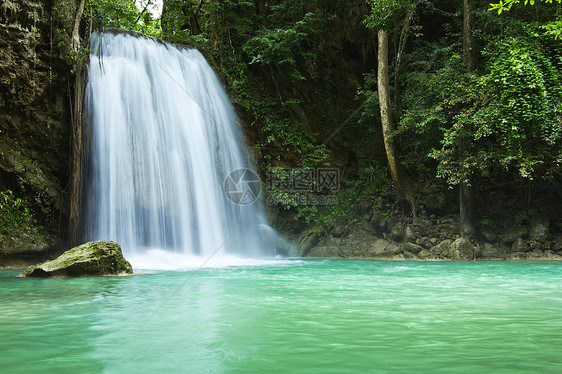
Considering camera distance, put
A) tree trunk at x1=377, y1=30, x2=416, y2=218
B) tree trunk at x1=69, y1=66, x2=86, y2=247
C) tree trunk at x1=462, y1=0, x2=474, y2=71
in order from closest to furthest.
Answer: tree trunk at x1=69, y1=66, x2=86, y2=247, tree trunk at x1=462, y1=0, x2=474, y2=71, tree trunk at x1=377, y1=30, x2=416, y2=218

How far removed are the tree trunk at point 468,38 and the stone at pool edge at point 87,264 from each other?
10.9 meters

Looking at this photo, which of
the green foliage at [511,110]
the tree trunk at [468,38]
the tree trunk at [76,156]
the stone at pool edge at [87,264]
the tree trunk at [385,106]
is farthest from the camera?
the tree trunk at [385,106]

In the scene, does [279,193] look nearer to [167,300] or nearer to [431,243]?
[431,243]

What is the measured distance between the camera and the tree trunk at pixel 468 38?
13.6 meters

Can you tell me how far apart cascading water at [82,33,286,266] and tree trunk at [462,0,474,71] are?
25.6ft

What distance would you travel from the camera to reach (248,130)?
55.6ft

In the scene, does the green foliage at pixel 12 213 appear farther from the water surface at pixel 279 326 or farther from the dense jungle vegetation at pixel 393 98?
the water surface at pixel 279 326

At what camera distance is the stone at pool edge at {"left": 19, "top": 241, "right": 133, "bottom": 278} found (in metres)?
8.52

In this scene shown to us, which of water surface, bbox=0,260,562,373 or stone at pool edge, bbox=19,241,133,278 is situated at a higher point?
stone at pool edge, bbox=19,241,133,278

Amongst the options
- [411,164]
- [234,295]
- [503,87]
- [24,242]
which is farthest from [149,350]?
[411,164]

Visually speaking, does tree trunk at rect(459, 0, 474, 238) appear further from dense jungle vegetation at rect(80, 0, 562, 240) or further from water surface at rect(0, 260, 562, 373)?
water surface at rect(0, 260, 562, 373)

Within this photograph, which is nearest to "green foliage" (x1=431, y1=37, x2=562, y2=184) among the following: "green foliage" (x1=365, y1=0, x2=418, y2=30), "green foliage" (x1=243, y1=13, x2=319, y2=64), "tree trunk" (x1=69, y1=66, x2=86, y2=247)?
"green foliage" (x1=365, y1=0, x2=418, y2=30)

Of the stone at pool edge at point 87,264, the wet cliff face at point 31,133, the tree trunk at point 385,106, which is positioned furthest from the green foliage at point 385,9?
the stone at pool edge at point 87,264

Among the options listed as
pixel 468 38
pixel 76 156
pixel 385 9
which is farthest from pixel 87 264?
pixel 468 38
